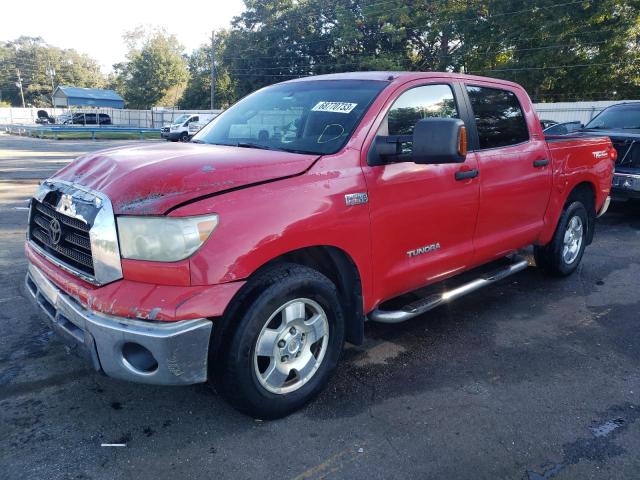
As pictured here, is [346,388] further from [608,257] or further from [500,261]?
[608,257]

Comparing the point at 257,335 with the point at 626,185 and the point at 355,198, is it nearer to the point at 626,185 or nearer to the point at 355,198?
the point at 355,198

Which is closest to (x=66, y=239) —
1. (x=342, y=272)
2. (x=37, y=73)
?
(x=342, y=272)

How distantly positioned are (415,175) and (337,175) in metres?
0.69

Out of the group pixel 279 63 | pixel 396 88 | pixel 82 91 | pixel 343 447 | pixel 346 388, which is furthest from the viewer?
pixel 82 91

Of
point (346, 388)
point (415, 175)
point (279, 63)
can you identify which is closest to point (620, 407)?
point (346, 388)

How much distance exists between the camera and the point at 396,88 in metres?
3.57

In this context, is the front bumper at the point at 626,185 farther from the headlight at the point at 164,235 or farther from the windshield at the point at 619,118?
the headlight at the point at 164,235

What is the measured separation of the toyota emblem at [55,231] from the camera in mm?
2943

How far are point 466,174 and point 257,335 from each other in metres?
2.07

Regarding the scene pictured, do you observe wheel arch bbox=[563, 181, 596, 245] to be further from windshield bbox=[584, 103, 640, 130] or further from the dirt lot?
windshield bbox=[584, 103, 640, 130]

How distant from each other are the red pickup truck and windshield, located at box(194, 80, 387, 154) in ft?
0.05

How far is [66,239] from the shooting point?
290 centimetres

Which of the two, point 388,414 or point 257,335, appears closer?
point 257,335

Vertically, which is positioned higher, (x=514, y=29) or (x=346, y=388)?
(x=514, y=29)
